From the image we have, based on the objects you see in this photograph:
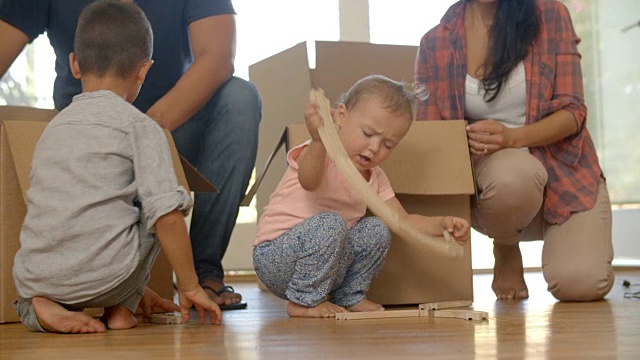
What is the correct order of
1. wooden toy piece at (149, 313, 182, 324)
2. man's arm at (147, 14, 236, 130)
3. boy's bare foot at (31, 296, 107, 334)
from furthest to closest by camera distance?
man's arm at (147, 14, 236, 130) < wooden toy piece at (149, 313, 182, 324) < boy's bare foot at (31, 296, 107, 334)

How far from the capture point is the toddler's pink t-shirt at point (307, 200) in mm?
1416

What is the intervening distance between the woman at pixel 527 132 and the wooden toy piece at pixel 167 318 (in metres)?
0.58

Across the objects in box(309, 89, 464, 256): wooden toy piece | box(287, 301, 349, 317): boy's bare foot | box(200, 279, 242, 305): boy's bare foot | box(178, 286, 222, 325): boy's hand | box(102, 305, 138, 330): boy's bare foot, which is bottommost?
box(200, 279, 242, 305): boy's bare foot

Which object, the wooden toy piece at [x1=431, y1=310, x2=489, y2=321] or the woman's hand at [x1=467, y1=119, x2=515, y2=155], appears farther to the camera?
the woman's hand at [x1=467, y1=119, x2=515, y2=155]

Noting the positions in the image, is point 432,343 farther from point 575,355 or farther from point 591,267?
point 591,267

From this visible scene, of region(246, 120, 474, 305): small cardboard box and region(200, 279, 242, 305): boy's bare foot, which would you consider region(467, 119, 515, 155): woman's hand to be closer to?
region(246, 120, 474, 305): small cardboard box

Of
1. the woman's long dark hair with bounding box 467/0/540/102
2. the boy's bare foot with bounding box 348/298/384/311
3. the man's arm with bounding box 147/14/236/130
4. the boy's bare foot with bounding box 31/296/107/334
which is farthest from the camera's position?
the woman's long dark hair with bounding box 467/0/540/102

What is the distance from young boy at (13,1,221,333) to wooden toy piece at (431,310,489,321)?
1.03 ft

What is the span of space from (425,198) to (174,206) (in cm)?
51

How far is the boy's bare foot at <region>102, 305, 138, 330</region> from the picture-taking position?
126 centimetres

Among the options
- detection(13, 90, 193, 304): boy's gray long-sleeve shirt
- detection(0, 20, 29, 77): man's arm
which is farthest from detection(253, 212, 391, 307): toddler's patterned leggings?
detection(0, 20, 29, 77): man's arm

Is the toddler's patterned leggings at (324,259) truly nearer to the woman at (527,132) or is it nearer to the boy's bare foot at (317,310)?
the boy's bare foot at (317,310)

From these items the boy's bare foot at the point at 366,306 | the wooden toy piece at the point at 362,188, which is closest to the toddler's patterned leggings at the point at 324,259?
the boy's bare foot at the point at 366,306

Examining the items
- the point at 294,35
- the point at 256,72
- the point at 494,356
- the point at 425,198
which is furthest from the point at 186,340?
the point at 294,35
